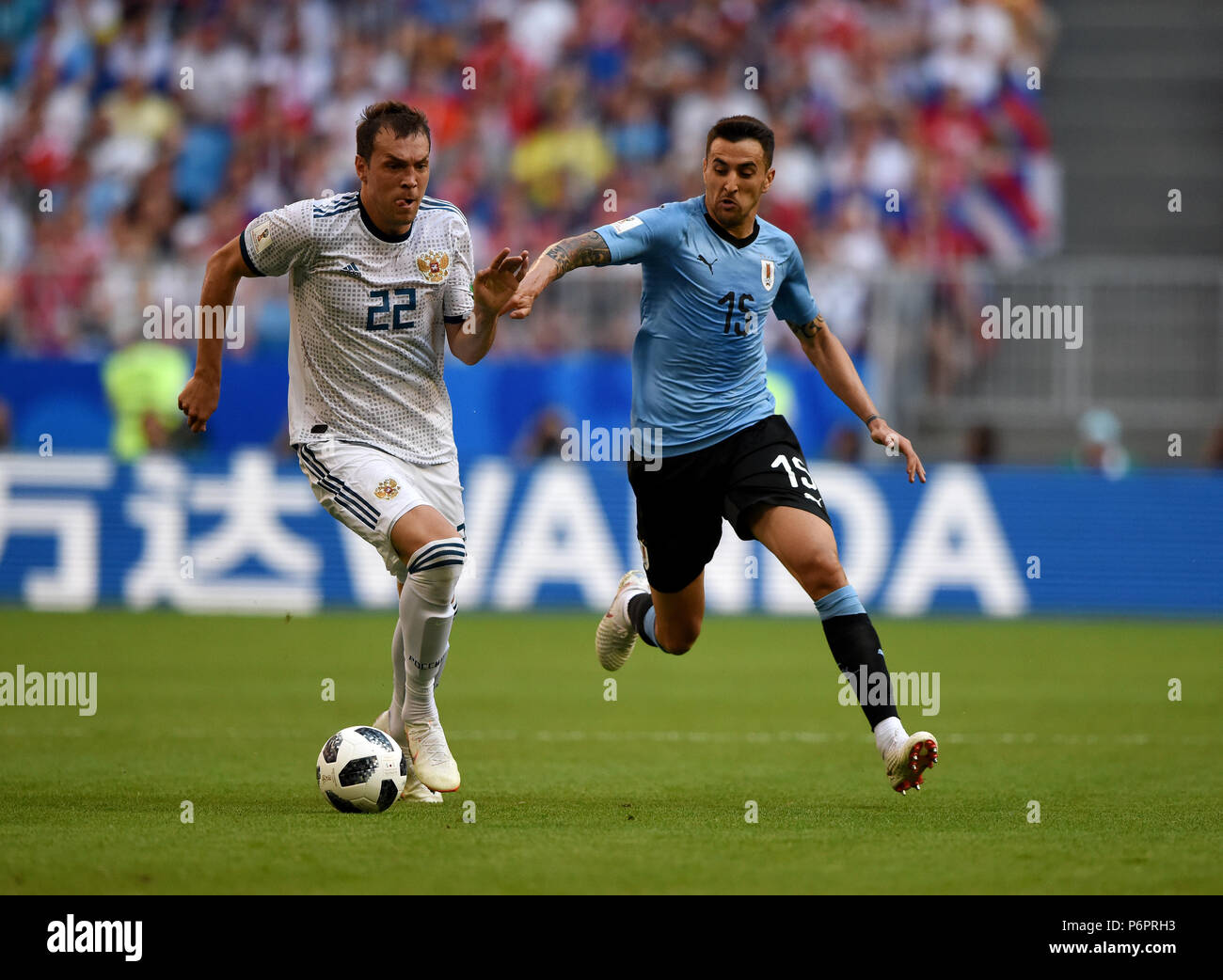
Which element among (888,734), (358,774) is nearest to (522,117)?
(358,774)

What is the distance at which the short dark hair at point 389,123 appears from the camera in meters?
7.45

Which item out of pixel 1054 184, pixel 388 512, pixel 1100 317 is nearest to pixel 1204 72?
pixel 1054 184

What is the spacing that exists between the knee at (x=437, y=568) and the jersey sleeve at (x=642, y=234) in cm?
133

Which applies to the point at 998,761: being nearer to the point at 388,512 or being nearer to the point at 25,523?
the point at 388,512

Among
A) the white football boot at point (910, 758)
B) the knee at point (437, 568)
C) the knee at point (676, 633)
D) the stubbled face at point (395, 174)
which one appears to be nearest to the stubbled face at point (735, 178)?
the stubbled face at point (395, 174)

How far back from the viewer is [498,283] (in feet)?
24.0

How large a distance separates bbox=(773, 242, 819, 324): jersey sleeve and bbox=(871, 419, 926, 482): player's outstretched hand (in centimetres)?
60

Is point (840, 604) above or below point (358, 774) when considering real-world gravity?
above

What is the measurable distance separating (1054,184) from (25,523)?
1158 centimetres

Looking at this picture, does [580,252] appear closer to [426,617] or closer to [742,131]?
[742,131]

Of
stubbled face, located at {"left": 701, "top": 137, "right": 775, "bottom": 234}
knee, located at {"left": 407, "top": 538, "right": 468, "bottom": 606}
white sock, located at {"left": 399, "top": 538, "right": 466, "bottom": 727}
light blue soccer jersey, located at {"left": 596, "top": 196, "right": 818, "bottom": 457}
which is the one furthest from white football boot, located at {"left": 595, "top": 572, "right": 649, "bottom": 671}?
stubbled face, located at {"left": 701, "top": 137, "right": 775, "bottom": 234}

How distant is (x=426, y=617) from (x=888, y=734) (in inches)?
73.8

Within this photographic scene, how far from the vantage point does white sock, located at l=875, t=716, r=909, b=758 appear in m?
7.04

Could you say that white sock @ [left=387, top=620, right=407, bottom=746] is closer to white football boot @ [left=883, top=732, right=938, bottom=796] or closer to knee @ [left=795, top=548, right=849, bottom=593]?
knee @ [left=795, top=548, right=849, bottom=593]
